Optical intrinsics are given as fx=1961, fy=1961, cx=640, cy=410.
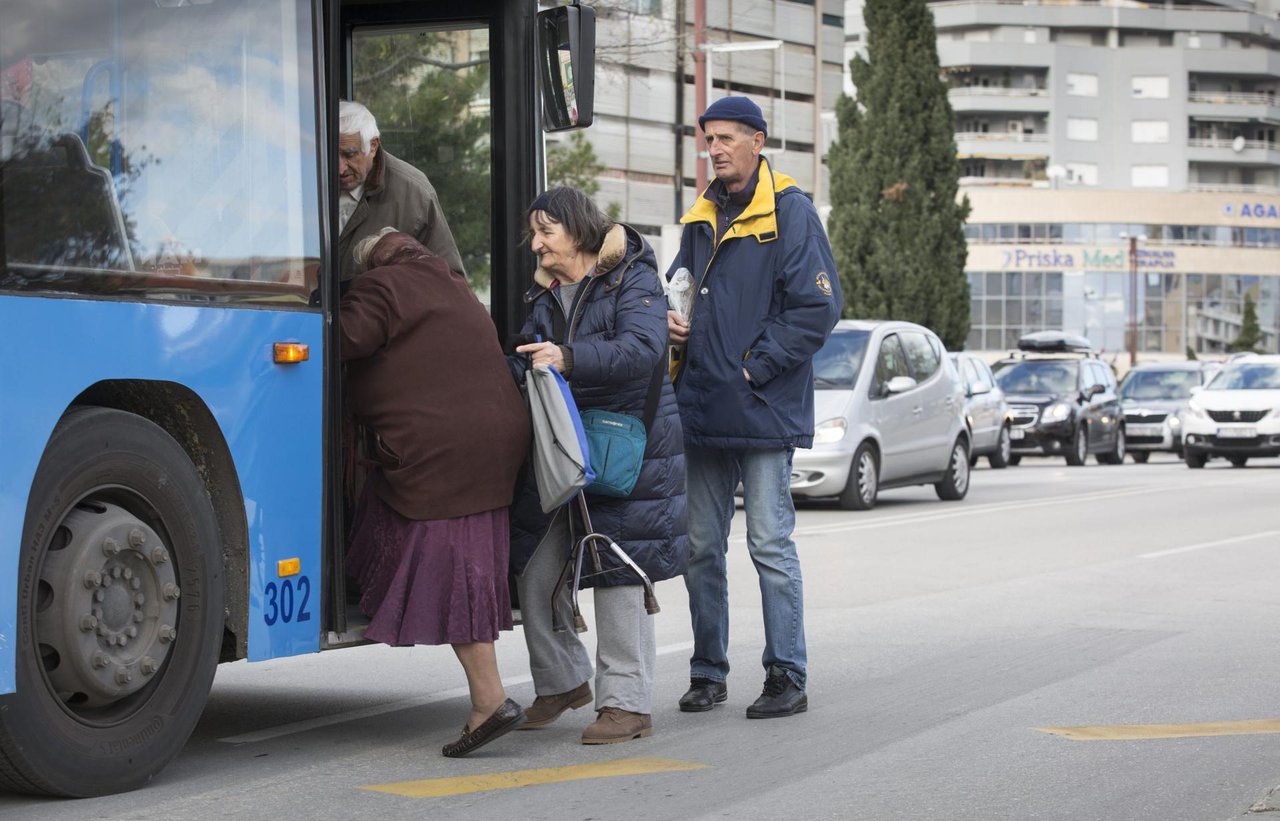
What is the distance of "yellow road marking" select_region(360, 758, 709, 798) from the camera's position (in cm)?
562

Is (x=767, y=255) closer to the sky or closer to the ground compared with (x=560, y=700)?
closer to the sky

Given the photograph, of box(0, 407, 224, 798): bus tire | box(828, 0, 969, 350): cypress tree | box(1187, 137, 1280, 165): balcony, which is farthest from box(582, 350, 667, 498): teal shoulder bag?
box(1187, 137, 1280, 165): balcony

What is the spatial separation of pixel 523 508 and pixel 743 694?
1.60 meters

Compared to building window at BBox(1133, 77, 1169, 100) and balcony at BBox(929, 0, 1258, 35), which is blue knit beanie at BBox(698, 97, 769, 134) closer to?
balcony at BBox(929, 0, 1258, 35)

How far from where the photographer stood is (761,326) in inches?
273

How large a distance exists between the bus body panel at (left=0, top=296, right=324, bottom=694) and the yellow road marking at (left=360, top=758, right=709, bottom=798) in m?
0.57

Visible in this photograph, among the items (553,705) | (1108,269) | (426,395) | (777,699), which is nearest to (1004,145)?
(1108,269)

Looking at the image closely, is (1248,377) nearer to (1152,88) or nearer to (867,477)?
(867,477)

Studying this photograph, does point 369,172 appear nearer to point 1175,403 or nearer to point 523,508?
point 523,508

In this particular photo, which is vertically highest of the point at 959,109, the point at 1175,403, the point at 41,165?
the point at 959,109

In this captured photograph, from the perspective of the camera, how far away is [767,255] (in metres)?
6.97

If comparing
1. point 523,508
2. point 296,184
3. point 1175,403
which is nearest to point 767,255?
point 523,508

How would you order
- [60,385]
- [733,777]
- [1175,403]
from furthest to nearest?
[1175,403]
[733,777]
[60,385]

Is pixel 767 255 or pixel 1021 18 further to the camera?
pixel 1021 18
